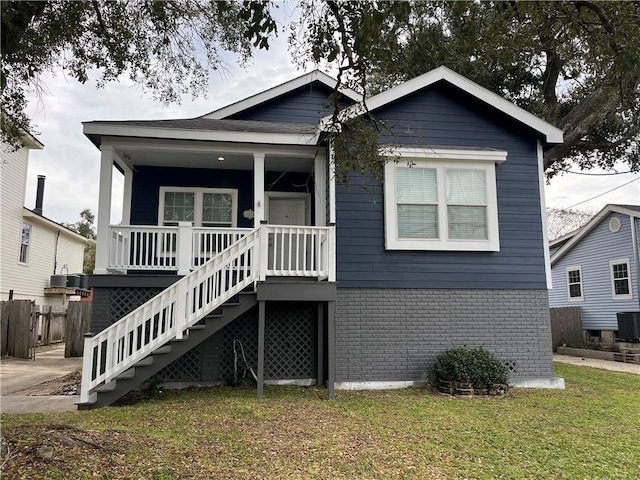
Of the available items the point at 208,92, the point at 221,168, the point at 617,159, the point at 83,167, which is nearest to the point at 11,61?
the point at 208,92

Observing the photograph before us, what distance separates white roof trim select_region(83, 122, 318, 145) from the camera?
8219 millimetres

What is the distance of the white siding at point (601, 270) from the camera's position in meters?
15.6

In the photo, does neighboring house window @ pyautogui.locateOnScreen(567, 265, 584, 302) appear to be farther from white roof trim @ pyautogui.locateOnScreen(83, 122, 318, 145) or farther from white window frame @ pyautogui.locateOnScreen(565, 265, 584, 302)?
white roof trim @ pyautogui.locateOnScreen(83, 122, 318, 145)

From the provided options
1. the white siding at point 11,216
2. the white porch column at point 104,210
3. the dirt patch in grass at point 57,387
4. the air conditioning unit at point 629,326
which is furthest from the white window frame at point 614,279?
the white siding at point 11,216

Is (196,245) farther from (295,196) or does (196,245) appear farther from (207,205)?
(295,196)

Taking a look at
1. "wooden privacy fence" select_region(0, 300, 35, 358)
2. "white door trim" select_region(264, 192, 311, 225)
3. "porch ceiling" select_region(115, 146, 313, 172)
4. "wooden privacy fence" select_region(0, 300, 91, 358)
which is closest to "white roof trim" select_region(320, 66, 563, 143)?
"porch ceiling" select_region(115, 146, 313, 172)

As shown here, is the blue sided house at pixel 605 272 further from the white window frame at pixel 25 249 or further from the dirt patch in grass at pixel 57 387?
the white window frame at pixel 25 249

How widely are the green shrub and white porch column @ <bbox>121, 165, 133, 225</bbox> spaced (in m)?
6.58

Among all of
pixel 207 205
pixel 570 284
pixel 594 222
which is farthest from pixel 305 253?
pixel 570 284

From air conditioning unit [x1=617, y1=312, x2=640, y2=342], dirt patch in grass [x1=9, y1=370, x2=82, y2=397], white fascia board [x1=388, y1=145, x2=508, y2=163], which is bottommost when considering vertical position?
dirt patch in grass [x1=9, y1=370, x2=82, y2=397]

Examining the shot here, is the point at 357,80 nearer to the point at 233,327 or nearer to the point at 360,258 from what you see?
the point at 360,258

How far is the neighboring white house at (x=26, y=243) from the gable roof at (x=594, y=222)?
19303mm

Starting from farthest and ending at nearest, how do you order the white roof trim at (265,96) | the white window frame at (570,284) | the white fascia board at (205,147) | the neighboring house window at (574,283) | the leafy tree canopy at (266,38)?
the neighboring house window at (574,283) < the white window frame at (570,284) < the white roof trim at (265,96) < the white fascia board at (205,147) < the leafy tree canopy at (266,38)

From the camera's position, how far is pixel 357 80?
20.9ft
